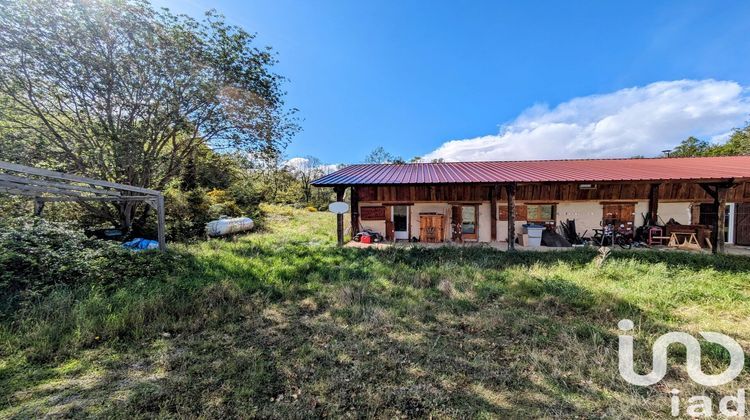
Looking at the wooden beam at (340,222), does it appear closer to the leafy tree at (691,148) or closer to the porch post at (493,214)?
the porch post at (493,214)

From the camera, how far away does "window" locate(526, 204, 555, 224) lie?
10922mm

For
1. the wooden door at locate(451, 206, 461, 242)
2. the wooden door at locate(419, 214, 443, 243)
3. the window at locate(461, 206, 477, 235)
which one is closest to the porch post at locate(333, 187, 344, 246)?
the wooden door at locate(419, 214, 443, 243)

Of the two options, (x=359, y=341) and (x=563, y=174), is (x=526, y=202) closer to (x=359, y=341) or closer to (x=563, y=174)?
(x=563, y=174)

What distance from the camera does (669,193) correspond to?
33.7 ft

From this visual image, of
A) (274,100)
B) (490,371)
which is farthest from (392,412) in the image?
(274,100)

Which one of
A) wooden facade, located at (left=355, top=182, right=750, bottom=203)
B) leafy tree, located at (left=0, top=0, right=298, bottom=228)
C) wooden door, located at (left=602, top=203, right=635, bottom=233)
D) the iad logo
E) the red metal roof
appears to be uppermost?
leafy tree, located at (left=0, top=0, right=298, bottom=228)

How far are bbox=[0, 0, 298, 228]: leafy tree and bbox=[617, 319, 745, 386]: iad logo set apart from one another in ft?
40.6

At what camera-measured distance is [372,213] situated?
1127 centimetres

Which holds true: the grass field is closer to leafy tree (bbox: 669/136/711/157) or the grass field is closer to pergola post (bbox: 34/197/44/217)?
pergola post (bbox: 34/197/44/217)

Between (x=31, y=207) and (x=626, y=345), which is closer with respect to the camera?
(x=626, y=345)

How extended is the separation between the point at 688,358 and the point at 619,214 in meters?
9.83

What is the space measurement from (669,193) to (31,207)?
941 inches

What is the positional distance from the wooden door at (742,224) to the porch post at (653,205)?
2.54m

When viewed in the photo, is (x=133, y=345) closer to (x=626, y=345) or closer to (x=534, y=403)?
(x=534, y=403)
